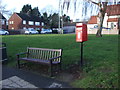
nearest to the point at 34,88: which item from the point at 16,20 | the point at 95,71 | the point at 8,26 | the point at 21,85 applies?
the point at 21,85

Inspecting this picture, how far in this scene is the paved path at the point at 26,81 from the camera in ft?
14.0

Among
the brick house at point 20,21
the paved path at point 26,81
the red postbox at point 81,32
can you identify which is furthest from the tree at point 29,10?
the red postbox at point 81,32

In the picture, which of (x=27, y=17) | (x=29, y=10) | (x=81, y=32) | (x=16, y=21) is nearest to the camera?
(x=81, y=32)

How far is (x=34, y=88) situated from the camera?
4105 mm

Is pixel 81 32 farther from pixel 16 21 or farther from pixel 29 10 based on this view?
pixel 29 10

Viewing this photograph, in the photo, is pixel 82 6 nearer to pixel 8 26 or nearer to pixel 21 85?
pixel 21 85

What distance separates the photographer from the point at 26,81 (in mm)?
4617

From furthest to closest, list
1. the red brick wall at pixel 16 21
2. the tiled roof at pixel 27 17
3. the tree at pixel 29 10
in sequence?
the tree at pixel 29 10
the tiled roof at pixel 27 17
the red brick wall at pixel 16 21

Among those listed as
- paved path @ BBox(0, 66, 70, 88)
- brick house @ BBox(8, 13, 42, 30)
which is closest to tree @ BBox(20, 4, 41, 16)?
brick house @ BBox(8, 13, 42, 30)

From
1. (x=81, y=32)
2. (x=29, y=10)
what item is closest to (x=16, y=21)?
(x=29, y=10)

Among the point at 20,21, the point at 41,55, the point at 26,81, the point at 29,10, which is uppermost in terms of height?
the point at 29,10

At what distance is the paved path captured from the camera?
4.27 meters

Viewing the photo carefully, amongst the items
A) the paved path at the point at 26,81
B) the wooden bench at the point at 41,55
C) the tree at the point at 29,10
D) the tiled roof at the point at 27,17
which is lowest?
the paved path at the point at 26,81

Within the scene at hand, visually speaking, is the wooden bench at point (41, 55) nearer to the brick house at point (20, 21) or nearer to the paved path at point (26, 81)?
the paved path at point (26, 81)
